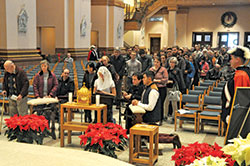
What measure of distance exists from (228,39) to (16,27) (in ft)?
84.1

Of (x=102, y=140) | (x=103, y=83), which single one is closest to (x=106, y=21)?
(x=103, y=83)

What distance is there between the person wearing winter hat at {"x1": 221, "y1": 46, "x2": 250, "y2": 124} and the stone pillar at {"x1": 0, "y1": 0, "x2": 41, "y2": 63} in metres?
14.2

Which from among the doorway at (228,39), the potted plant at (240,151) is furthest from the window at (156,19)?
the potted plant at (240,151)

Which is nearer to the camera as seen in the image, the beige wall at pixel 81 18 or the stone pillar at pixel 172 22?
the beige wall at pixel 81 18

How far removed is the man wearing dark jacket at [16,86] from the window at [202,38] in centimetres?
3196

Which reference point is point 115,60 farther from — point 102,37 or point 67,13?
point 102,37

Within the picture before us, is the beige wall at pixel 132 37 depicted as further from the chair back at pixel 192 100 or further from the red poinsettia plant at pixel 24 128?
the red poinsettia plant at pixel 24 128

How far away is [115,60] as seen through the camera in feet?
35.2

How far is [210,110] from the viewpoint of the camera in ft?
26.9

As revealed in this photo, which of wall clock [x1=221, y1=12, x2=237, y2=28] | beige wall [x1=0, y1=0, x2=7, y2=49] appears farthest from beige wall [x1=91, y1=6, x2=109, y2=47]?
wall clock [x1=221, y1=12, x2=237, y2=28]

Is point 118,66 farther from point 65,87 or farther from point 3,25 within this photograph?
point 3,25

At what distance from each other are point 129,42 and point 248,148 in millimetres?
33482

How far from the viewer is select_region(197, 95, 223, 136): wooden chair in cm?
763

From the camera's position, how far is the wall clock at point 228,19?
3559 cm
